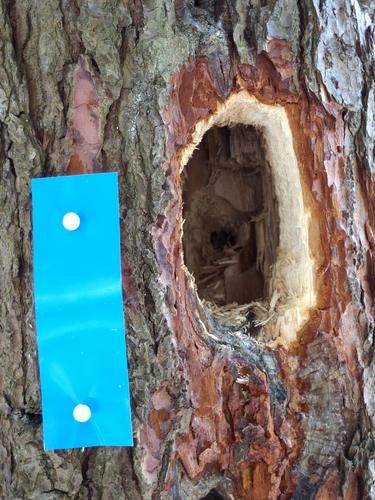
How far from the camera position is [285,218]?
1.44 meters

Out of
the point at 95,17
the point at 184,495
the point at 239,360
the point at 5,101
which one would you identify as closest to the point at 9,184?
the point at 5,101

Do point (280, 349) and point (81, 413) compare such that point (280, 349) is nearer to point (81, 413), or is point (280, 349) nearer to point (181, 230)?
point (181, 230)

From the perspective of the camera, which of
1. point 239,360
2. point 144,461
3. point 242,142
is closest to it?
point 144,461

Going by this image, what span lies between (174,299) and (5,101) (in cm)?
53

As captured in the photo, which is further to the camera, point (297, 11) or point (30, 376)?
point (297, 11)

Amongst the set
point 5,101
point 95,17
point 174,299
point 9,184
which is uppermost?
point 95,17

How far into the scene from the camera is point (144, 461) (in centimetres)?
112

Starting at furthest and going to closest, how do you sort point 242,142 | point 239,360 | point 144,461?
point 242,142 < point 239,360 < point 144,461

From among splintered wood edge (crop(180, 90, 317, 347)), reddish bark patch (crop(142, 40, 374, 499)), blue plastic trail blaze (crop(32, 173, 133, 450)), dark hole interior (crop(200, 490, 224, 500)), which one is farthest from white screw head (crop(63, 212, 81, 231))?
dark hole interior (crop(200, 490, 224, 500))

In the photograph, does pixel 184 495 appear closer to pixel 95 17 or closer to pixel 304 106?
pixel 304 106

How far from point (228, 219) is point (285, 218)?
441 mm

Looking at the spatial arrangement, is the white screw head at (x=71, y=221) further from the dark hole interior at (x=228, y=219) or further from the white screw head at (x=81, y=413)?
the dark hole interior at (x=228, y=219)

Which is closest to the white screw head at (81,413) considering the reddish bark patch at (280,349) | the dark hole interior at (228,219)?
the reddish bark patch at (280,349)

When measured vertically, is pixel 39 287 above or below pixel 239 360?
above
